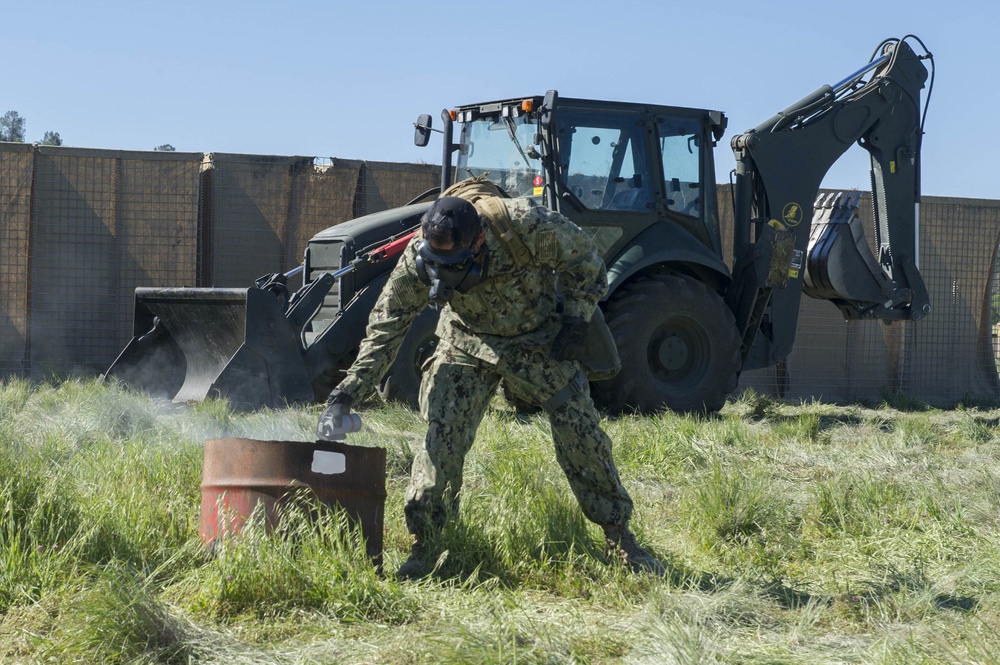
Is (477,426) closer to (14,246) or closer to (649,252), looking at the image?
(649,252)

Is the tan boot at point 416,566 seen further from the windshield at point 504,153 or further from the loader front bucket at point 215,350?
the windshield at point 504,153

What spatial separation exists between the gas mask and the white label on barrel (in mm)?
721

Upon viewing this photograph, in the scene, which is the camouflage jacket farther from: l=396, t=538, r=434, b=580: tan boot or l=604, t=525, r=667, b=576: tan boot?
l=604, t=525, r=667, b=576: tan boot

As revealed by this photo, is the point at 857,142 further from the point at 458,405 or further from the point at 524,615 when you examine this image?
the point at 524,615

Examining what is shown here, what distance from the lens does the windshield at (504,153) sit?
348 inches

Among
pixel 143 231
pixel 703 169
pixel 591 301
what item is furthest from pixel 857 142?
pixel 143 231

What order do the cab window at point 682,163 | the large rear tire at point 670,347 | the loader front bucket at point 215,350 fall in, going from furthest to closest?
the cab window at point 682,163 → the large rear tire at point 670,347 → the loader front bucket at point 215,350

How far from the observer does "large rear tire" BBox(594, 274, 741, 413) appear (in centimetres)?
882

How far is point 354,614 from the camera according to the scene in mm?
3816

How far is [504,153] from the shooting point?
9.15 metres

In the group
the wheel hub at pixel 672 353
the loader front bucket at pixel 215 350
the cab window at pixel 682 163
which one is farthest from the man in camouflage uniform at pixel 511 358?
the cab window at pixel 682 163

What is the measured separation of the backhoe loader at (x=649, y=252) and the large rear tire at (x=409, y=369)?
2 centimetres

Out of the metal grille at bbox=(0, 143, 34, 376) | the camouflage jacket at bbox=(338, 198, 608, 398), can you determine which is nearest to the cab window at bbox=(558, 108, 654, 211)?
the camouflage jacket at bbox=(338, 198, 608, 398)

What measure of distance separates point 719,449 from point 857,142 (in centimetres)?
454
